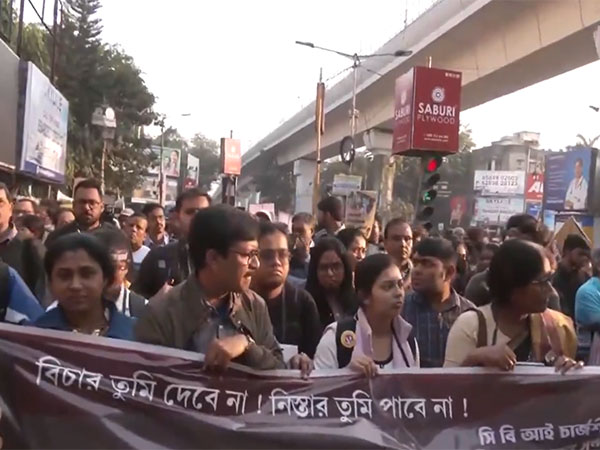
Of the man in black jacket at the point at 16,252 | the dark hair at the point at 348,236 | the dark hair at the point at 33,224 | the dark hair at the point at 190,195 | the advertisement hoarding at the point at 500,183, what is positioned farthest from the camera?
the advertisement hoarding at the point at 500,183

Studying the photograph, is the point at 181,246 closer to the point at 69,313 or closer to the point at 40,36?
the point at 69,313

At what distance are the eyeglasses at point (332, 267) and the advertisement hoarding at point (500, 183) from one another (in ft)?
180

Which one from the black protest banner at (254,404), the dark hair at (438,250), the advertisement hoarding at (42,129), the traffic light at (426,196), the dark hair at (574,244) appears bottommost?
the black protest banner at (254,404)

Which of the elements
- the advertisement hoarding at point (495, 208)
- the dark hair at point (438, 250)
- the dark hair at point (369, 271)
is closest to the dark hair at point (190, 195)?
the dark hair at point (438, 250)

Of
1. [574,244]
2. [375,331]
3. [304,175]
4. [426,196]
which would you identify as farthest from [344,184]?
[304,175]

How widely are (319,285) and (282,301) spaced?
1.01 metres

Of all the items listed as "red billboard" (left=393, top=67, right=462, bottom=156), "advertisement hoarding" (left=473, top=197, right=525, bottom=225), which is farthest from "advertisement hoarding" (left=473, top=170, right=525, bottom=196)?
"red billboard" (left=393, top=67, right=462, bottom=156)

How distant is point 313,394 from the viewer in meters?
3.49

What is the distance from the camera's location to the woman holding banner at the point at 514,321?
3689 mm

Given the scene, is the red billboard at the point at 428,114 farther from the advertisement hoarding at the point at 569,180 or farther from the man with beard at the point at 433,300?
the advertisement hoarding at the point at 569,180

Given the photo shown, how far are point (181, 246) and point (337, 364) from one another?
1849mm

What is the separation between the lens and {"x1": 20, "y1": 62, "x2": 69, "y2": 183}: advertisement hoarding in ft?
58.8

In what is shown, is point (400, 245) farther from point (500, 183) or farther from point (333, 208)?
point (500, 183)

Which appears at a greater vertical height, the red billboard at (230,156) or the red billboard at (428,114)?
the red billboard at (230,156)
